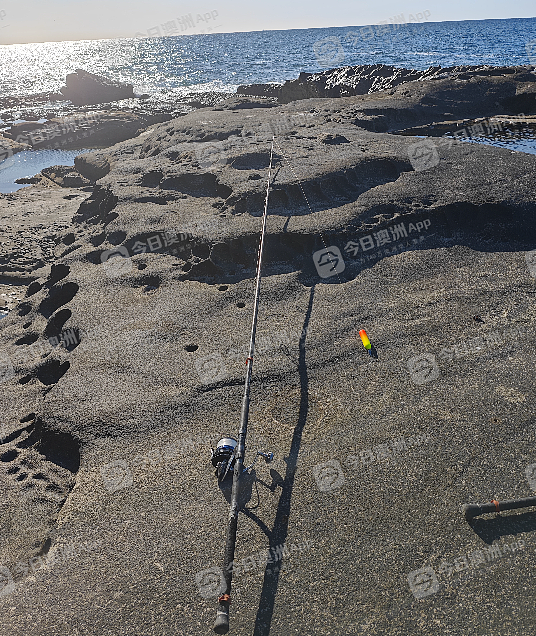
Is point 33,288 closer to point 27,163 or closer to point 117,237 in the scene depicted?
point 117,237

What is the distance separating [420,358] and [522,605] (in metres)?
4.07

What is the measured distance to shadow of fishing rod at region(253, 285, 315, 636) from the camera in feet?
16.4

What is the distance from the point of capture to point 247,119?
20719mm

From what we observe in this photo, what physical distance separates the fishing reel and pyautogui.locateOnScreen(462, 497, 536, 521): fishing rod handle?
2.54 metres

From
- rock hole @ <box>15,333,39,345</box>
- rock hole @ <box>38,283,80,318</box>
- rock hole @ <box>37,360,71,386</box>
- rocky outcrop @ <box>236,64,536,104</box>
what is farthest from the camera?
rocky outcrop @ <box>236,64,536,104</box>

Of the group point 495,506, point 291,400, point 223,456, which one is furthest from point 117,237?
point 495,506

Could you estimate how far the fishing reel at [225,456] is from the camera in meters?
6.29

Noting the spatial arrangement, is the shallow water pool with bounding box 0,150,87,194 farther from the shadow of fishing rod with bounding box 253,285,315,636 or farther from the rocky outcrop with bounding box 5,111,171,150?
the shadow of fishing rod with bounding box 253,285,315,636

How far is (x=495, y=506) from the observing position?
5.62m

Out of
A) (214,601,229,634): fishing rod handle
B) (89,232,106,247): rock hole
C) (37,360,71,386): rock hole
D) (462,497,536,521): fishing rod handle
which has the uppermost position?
(214,601,229,634): fishing rod handle

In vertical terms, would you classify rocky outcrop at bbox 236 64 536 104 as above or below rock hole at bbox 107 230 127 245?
above

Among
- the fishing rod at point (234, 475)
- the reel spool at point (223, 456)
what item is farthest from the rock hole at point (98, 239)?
the reel spool at point (223, 456)

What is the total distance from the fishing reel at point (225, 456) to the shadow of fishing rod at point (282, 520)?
36 cm

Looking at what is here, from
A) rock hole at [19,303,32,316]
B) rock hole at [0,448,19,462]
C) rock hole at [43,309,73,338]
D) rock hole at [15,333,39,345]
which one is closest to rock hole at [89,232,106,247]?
rock hole at [19,303,32,316]
